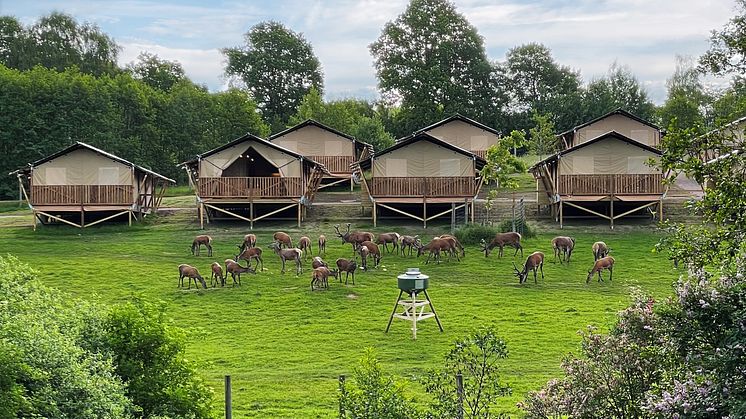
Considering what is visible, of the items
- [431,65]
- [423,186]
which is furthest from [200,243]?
[431,65]

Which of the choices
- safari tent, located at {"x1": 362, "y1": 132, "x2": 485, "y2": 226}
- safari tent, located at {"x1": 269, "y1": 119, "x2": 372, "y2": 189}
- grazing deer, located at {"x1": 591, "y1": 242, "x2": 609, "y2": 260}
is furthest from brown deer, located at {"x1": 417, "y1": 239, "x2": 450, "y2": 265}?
safari tent, located at {"x1": 269, "y1": 119, "x2": 372, "y2": 189}

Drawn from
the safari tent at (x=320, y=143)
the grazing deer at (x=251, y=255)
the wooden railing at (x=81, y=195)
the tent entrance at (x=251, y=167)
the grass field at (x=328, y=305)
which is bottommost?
the grass field at (x=328, y=305)

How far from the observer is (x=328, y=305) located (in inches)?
883

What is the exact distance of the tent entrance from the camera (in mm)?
39438

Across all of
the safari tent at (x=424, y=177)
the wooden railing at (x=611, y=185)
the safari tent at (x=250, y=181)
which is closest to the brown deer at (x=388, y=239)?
the safari tent at (x=424, y=177)

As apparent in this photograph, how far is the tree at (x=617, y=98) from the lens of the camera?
6888cm

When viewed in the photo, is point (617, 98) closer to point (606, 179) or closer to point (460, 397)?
point (606, 179)

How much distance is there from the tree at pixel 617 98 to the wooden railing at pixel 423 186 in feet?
112

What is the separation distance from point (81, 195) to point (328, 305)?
20303mm

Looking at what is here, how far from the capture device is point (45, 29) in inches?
2776

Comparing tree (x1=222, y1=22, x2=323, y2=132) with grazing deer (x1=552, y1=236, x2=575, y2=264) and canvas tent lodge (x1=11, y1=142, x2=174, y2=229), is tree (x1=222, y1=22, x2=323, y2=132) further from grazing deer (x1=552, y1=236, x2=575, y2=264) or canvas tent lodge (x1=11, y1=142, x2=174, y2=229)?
grazing deer (x1=552, y1=236, x2=575, y2=264)

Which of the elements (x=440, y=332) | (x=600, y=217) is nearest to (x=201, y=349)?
(x=440, y=332)

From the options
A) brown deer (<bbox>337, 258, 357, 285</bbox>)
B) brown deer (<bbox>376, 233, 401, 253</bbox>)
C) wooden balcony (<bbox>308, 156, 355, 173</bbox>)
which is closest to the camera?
brown deer (<bbox>337, 258, 357, 285</bbox>)

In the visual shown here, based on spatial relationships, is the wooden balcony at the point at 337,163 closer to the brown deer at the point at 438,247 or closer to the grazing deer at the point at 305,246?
the grazing deer at the point at 305,246
